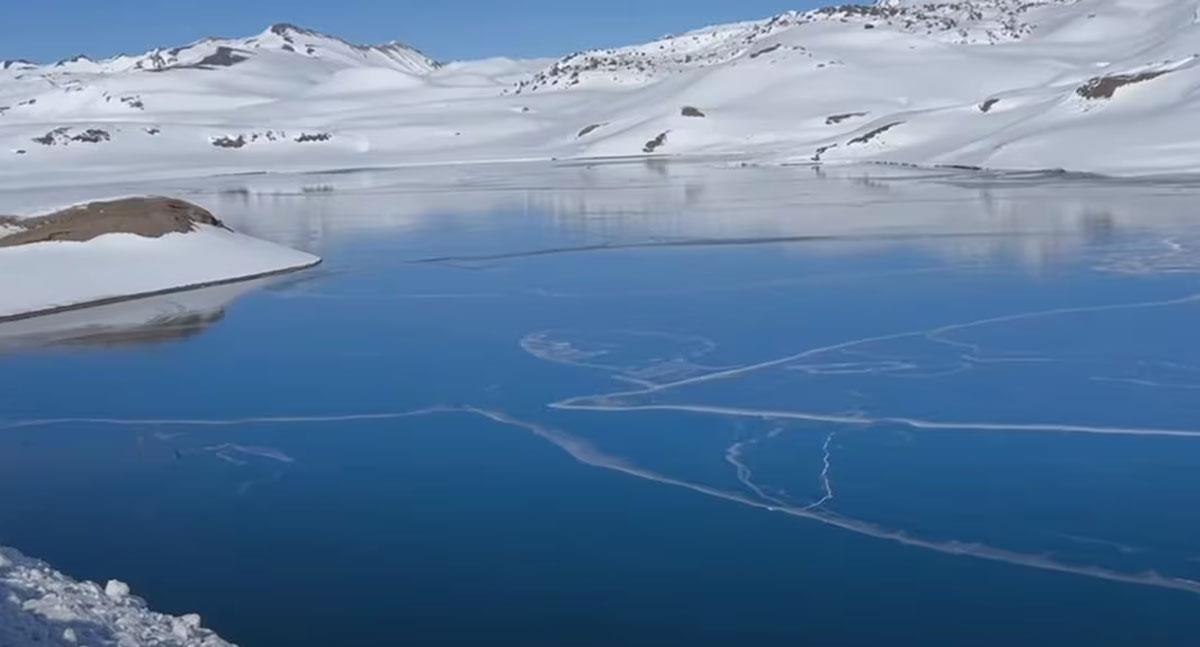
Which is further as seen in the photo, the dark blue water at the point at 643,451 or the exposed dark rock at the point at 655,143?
the exposed dark rock at the point at 655,143

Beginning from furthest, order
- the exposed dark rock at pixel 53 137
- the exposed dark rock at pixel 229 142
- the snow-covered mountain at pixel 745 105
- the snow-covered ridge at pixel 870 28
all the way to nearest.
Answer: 1. the snow-covered ridge at pixel 870 28
2. the exposed dark rock at pixel 229 142
3. the exposed dark rock at pixel 53 137
4. the snow-covered mountain at pixel 745 105

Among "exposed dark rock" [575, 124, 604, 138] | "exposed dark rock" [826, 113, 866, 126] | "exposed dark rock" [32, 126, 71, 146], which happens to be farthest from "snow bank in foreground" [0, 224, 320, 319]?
"exposed dark rock" [575, 124, 604, 138]

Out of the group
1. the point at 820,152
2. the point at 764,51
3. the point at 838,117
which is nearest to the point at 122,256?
the point at 820,152

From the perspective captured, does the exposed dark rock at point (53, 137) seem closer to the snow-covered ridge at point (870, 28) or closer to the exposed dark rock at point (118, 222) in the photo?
the snow-covered ridge at point (870, 28)

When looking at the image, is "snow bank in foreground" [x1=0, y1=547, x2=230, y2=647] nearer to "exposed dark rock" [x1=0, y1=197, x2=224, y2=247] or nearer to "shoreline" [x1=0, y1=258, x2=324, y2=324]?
"shoreline" [x1=0, y1=258, x2=324, y2=324]

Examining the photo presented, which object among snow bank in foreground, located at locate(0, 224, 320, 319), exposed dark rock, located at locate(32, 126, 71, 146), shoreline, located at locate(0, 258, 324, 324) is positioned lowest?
shoreline, located at locate(0, 258, 324, 324)

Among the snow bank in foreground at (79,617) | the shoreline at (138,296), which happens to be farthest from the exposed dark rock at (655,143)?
the snow bank in foreground at (79,617)
